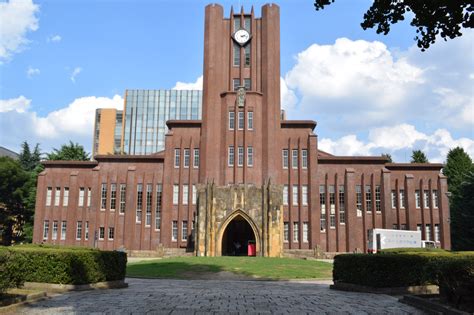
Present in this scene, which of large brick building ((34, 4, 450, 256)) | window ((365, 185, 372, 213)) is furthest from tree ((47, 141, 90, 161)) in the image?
window ((365, 185, 372, 213))

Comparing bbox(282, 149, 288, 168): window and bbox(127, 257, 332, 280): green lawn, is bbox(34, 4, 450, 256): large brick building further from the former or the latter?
bbox(127, 257, 332, 280): green lawn

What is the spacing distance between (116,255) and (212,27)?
114 feet

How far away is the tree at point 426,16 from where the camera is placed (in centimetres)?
1005

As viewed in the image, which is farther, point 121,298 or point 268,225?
point 268,225

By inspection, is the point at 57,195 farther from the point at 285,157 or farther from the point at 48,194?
the point at 285,157

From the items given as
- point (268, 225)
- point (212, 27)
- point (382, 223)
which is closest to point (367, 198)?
point (382, 223)

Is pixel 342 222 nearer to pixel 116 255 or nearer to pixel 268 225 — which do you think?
pixel 268 225

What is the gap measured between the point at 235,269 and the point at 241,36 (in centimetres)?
2919

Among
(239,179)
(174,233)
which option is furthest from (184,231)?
(239,179)

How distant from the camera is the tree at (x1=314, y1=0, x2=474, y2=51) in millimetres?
10055

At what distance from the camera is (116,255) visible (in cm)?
1842

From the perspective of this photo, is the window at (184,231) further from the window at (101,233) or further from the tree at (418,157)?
the tree at (418,157)

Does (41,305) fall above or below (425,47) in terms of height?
below

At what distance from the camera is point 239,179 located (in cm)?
4522
